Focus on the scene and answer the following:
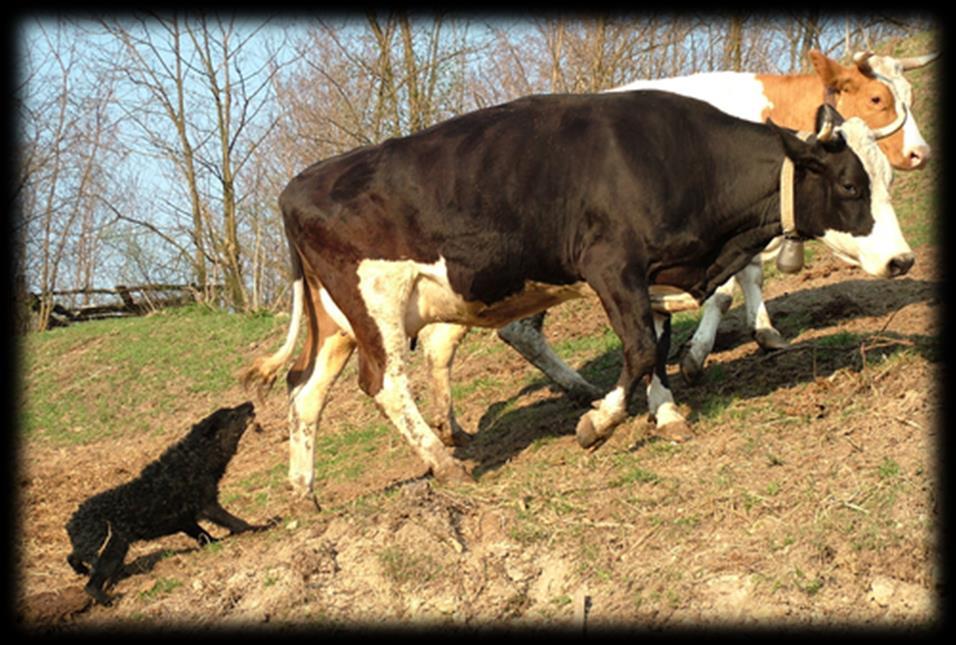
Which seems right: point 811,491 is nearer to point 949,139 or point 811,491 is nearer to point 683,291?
point 683,291

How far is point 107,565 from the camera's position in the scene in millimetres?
6891

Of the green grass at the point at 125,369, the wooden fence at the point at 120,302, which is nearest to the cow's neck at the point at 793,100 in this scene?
the green grass at the point at 125,369

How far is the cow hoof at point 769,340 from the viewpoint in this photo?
382 inches

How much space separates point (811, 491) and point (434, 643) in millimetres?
2348

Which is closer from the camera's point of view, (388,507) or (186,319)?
(388,507)

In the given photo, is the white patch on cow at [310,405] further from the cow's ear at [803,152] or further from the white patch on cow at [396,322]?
the cow's ear at [803,152]

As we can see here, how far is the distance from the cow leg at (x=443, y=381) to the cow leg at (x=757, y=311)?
265cm

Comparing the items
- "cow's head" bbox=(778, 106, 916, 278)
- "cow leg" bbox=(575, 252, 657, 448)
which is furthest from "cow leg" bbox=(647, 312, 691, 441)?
"cow's head" bbox=(778, 106, 916, 278)

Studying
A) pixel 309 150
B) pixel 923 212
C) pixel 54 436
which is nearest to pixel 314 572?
pixel 54 436

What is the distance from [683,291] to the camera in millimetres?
7934

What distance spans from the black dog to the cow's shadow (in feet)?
6.26

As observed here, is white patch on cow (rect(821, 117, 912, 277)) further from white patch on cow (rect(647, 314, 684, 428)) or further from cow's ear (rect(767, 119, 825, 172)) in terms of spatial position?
white patch on cow (rect(647, 314, 684, 428))

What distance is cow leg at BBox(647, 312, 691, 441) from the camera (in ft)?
26.1

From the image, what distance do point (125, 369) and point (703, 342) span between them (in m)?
12.6
